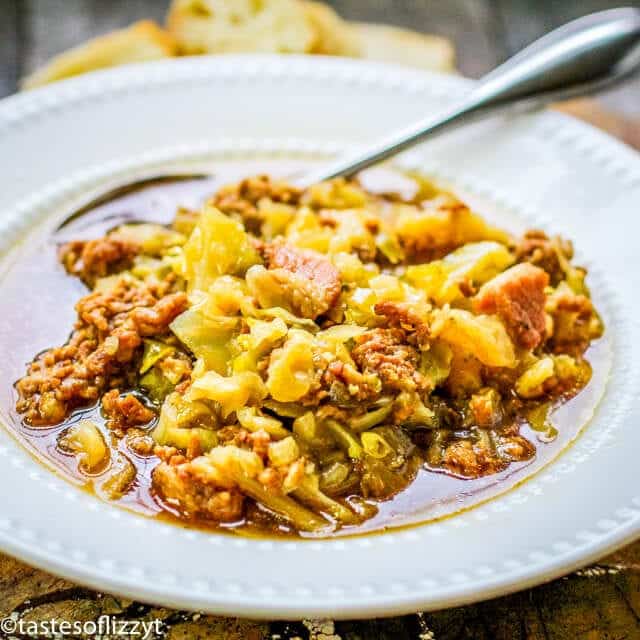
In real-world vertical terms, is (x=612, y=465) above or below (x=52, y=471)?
below

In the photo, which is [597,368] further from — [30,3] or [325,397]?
[30,3]

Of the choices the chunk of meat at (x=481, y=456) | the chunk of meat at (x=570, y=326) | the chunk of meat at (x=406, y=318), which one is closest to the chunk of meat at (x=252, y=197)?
the chunk of meat at (x=406, y=318)

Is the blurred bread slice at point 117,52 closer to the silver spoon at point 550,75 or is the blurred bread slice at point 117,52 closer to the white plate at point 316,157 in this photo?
the white plate at point 316,157

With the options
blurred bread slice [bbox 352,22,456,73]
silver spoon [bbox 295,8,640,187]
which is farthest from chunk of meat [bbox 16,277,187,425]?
blurred bread slice [bbox 352,22,456,73]

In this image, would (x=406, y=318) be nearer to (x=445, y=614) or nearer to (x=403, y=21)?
(x=445, y=614)

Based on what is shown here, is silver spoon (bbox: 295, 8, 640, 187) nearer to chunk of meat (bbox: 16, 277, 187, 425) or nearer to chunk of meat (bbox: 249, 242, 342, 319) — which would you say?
chunk of meat (bbox: 249, 242, 342, 319)

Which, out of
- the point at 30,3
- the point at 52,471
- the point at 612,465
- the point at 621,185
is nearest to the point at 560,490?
the point at 612,465
